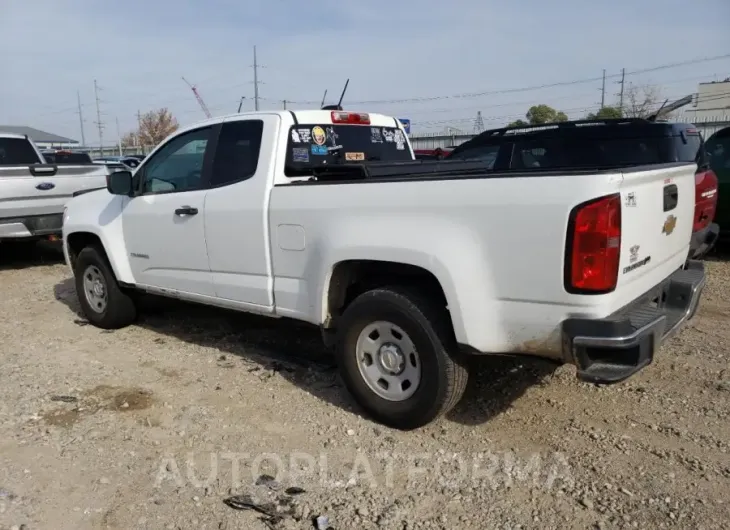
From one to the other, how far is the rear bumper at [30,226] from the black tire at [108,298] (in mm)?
2799

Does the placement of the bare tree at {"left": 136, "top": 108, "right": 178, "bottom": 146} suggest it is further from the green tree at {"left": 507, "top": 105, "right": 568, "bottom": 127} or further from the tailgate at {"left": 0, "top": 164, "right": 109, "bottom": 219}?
the tailgate at {"left": 0, "top": 164, "right": 109, "bottom": 219}

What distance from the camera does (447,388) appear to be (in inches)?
136

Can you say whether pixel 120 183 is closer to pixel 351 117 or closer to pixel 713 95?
pixel 351 117

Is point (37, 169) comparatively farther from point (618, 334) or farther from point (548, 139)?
point (618, 334)

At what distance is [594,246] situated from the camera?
2.86 meters

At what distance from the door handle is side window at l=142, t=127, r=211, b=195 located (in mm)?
168

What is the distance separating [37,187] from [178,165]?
177 inches

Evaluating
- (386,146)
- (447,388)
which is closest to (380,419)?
(447,388)

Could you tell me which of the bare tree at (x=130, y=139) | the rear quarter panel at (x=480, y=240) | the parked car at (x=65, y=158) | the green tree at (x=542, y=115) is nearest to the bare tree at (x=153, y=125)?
the bare tree at (x=130, y=139)

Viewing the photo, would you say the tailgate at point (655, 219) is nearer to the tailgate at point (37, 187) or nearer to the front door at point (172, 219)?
the front door at point (172, 219)

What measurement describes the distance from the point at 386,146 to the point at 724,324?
3.35 m

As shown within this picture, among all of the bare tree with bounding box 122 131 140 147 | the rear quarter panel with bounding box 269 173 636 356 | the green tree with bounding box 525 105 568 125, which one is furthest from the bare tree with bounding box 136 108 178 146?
the rear quarter panel with bounding box 269 173 636 356

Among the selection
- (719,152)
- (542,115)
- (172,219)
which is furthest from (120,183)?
(542,115)

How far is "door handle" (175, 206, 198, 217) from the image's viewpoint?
473cm
